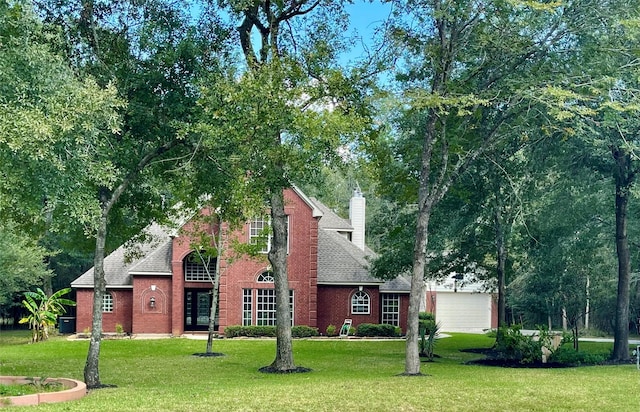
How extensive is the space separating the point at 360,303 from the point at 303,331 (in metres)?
3.40

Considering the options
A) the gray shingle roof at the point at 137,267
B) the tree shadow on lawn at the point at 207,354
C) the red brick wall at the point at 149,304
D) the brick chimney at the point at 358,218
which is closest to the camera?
the tree shadow on lawn at the point at 207,354

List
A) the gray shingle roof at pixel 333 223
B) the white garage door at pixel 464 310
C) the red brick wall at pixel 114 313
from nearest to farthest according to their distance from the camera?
the red brick wall at pixel 114 313
the gray shingle roof at pixel 333 223
the white garage door at pixel 464 310

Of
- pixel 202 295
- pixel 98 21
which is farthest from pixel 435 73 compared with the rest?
pixel 202 295

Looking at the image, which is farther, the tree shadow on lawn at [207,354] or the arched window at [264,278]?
the arched window at [264,278]

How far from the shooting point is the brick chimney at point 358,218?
48.6m

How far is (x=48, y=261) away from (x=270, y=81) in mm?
39433

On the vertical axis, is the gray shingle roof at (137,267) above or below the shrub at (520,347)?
above

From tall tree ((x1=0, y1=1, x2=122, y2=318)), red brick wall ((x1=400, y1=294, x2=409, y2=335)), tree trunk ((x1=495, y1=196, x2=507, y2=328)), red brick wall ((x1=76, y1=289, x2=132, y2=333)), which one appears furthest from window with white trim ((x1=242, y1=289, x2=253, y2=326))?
tall tree ((x1=0, y1=1, x2=122, y2=318))

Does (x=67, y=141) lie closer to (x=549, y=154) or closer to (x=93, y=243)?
(x=93, y=243)

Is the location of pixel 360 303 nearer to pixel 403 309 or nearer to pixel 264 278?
pixel 403 309

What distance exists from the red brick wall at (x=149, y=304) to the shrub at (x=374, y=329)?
887cm

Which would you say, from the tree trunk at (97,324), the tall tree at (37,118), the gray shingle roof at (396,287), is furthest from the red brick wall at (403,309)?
the tall tree at (37,118)

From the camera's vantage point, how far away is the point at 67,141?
14484 millimetres

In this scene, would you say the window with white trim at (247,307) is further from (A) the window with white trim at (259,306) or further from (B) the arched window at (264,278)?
(B) the arched window at (264,278)
